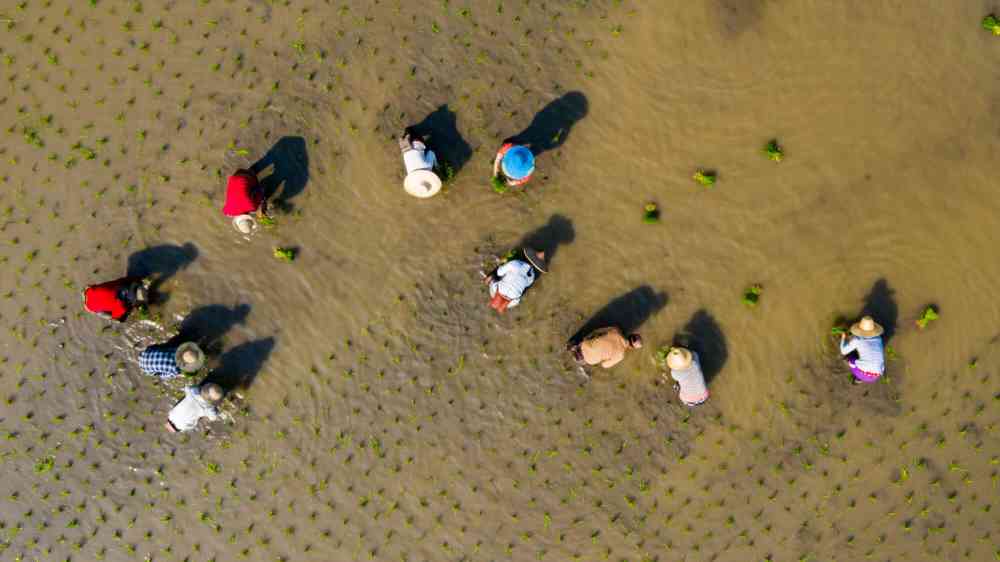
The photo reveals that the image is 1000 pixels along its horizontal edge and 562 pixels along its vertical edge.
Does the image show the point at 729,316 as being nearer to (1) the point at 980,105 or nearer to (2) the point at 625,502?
(2) the point at 625,502

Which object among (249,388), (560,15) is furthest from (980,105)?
(249,388)

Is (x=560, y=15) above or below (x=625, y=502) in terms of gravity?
above

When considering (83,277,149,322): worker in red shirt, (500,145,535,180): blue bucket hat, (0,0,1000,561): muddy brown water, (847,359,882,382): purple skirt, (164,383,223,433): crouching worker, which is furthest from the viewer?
(0,0,1000,561): muddy brown water

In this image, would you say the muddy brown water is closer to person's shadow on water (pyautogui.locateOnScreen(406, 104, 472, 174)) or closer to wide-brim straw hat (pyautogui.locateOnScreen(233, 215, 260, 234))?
person's shadow on water (pyautogui.locateOnScreen(406, 104, 472, 174))

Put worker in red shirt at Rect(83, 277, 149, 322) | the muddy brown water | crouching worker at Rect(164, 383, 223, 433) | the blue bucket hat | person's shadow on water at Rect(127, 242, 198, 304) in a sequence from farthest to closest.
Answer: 1. person's shadow on water at Rect(127, 242, 198, 304)
2. the muddy brown water
3. crouching worker at Rect(164, 383, 223, 433)
4. worker in red shirt at Rect(83, 277, 149, 322)
5. the blue bucket hat

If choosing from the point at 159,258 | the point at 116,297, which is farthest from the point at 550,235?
the point at 116,297

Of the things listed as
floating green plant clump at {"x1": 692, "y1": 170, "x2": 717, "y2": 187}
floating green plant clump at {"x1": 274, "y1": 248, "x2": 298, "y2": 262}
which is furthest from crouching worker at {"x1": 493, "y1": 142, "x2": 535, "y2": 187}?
floating green plant clump at {"x1": 274, "y1": 248, "x2": 298, "y2": 262}
